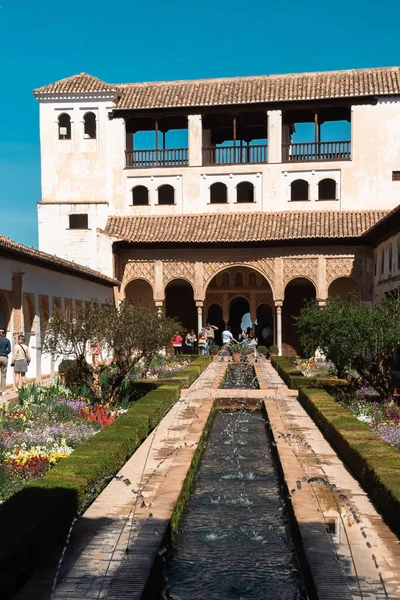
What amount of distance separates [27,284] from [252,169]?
15302 mm

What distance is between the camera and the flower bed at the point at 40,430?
8000 millimetres

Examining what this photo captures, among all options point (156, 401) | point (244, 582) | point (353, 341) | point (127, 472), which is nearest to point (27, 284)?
point (156, 401)

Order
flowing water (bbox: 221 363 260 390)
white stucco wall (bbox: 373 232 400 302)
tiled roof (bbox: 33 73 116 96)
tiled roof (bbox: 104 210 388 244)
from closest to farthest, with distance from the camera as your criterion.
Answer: flowing water (bbox: 221 363 260 390) < white stucco wall (bbox: 373 232 400 302) < tiled roof (bbox: 104 210 388 244) < tiled roof (bbox: 33 73 116 96)

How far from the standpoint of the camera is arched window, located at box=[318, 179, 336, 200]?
32.2 m

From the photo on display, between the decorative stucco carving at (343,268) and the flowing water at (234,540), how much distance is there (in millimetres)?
20786

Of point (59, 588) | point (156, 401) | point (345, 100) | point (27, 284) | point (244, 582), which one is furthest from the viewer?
point (345, 100)

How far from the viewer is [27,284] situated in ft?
61.5

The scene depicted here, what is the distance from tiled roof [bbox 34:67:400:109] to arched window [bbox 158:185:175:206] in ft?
11.8

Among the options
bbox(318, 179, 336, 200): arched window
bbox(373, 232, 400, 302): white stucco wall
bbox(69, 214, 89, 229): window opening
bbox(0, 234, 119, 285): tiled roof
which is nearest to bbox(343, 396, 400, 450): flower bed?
bbox(0, 234, 119, 285): tiled roof

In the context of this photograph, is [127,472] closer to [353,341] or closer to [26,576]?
[26,576]

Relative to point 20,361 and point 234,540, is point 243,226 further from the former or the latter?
point 234,540

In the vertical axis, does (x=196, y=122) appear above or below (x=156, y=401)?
above

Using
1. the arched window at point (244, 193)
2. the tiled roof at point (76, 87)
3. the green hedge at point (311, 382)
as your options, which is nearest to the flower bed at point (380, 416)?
the green hedge at point (311, 382)

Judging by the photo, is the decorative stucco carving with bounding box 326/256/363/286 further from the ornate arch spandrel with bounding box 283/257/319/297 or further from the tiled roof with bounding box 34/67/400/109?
the tiled roof with bounding box 34/67/400/109
